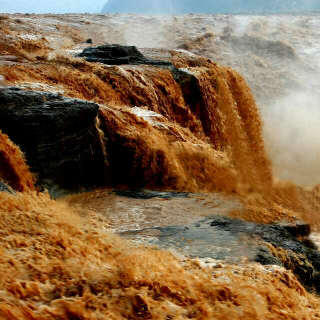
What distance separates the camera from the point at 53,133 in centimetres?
559

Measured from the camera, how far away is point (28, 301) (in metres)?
2.59

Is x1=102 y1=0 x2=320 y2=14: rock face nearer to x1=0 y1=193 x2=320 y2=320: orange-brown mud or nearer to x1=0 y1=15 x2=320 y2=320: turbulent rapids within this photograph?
x1=0 y1=15 x2=320 y2=320: turbulent rapids

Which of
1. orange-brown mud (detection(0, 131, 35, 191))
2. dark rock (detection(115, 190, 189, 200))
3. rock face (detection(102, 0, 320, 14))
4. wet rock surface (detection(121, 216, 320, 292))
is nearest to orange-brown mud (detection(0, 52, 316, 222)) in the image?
dark rock (detection(115, 190, 189, 200))

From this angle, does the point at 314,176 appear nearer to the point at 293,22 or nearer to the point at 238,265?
the point at 238,265

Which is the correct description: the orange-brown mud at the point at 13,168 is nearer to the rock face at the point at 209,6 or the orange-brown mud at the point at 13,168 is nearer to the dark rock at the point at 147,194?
the dark rock at the point at 147,194

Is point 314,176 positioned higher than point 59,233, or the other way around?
point 59,233

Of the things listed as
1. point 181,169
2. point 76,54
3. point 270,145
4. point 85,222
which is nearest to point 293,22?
point 270,145

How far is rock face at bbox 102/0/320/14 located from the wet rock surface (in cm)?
10150

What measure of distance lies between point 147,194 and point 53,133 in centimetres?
152

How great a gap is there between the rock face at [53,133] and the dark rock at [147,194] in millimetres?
528

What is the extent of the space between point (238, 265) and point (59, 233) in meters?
1.53

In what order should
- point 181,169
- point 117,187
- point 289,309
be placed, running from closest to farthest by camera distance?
point 289,309 → point 117,187 → point 181,169

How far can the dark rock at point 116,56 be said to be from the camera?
1089 centimetres

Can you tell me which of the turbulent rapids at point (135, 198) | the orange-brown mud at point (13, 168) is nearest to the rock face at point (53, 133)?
the turbulent rapids at point (135, 198)
